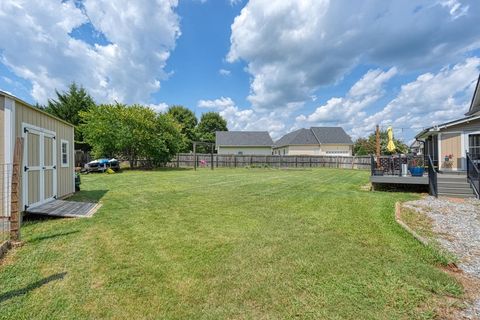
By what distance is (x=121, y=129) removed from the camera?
19.1 metres

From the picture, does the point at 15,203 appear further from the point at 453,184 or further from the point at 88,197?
the point at 453,184

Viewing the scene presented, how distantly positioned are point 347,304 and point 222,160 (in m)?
25.7

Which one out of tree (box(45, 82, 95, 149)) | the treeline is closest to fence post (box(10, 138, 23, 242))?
the treeline

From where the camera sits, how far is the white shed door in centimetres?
561

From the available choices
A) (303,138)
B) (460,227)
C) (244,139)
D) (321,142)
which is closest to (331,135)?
(321,142)

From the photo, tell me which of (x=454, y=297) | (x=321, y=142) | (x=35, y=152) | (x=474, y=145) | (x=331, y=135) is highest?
(x=331, y=135)

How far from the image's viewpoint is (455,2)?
9.35 meters

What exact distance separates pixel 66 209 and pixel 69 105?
25.1 meters

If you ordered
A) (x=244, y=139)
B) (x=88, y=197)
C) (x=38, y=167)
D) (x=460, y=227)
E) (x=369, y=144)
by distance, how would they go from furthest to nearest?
(x=369, y=144) → (x=244, y=139) → (x=88, y=197) → (x=38, y=167) → (x=460, y=227)

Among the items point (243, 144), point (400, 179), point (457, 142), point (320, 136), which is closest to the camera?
point (400, 179)

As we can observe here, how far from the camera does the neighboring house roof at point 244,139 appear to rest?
36438mm

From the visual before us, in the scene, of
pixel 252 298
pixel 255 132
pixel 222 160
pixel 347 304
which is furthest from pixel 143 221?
pixel 255 132

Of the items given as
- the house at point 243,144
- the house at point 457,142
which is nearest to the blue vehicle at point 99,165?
the house at point 243,144

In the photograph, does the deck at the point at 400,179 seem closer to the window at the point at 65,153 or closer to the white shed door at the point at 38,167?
the white shed door at the point at 38,167
